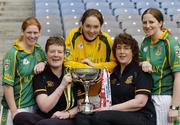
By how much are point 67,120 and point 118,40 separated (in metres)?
0.80

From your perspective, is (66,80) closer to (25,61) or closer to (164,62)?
(25,61)

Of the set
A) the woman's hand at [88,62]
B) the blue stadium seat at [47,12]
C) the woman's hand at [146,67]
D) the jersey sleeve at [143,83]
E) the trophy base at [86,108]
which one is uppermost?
the blue stadium seat at [47,12]

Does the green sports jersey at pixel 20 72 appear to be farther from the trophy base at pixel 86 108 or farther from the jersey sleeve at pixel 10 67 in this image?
the trophy base at pixel 86 108

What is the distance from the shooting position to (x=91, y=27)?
12.3ft

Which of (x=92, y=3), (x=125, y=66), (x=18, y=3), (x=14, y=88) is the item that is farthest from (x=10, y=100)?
(x=18, y=3)

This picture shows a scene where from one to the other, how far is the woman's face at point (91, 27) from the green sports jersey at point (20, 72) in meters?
0.48

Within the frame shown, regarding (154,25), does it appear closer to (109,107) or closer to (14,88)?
(109,107)

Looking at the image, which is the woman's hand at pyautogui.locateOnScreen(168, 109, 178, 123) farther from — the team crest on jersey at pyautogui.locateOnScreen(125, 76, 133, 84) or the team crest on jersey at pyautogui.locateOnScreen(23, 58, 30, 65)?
the team crest on jersey at pyautogui.locateOnScreen(23, 58, 30, 65)

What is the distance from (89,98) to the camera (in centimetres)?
392

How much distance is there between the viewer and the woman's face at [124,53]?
147 inches

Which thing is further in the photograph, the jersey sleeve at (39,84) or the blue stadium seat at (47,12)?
the blue stadium seat at (47,12)

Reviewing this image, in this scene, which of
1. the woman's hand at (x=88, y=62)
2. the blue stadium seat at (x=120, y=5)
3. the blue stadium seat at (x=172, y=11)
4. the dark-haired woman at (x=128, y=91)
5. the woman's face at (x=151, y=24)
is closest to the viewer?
the dark-haired woman at (x=128, y=91)

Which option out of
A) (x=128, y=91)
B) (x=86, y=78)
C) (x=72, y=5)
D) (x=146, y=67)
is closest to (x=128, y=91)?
(x=128, y=91)

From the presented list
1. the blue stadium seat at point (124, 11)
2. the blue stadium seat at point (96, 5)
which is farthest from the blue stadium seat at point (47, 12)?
the blue stadium seat at point (124, 11)
